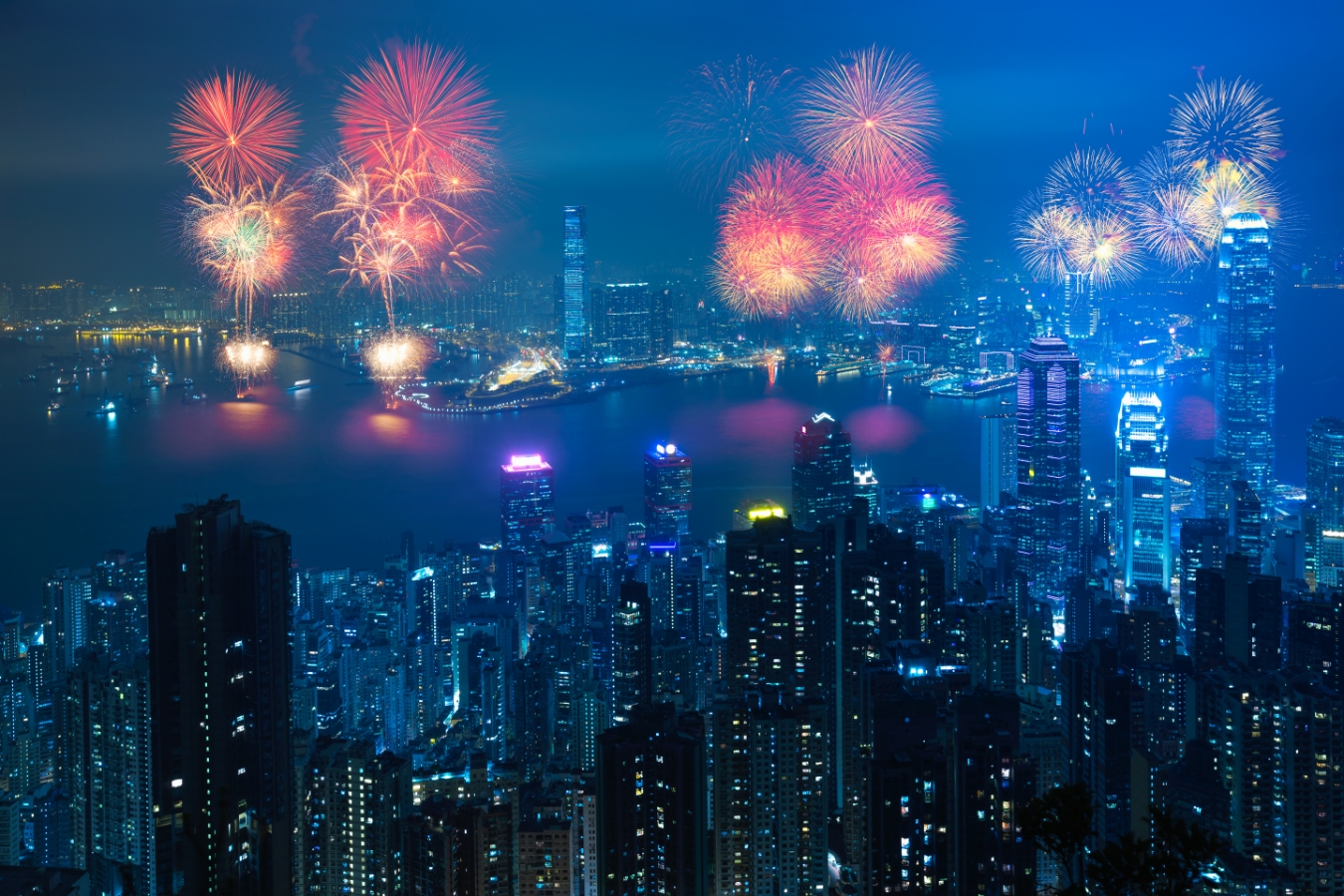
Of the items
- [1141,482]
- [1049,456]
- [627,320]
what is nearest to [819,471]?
[627,320]

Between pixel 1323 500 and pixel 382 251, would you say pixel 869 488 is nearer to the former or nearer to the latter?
pixel 1323 500

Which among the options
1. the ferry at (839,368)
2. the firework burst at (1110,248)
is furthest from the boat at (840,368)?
the firework burst at (1110,248)

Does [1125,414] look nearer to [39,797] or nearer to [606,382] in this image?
[606,382]

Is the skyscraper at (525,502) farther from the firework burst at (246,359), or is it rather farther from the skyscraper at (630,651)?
the firework burst at (246,359)

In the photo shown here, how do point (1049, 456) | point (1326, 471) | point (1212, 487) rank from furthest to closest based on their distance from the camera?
point (1049, 456), point (1212, 487), point (1326, 471)

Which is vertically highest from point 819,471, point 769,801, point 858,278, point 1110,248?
point 1110,248

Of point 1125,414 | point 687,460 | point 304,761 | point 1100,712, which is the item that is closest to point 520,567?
point 687,460

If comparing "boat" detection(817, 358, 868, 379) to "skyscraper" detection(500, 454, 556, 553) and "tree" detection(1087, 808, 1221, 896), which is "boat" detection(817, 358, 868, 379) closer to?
"skyscraper" detection(500, 454, 556, 553)
